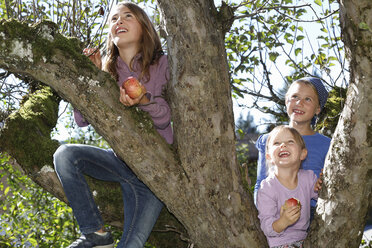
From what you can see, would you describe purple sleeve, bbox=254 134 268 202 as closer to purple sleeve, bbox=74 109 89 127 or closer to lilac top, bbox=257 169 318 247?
lilac top, bbox=257 169 318 247

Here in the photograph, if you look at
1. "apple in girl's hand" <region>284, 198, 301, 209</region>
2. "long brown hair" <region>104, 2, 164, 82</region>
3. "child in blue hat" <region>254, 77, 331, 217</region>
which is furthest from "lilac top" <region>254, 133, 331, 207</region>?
"long brown hair" <region>104, 2, 164, 82</region>

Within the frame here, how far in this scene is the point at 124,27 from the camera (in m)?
3.05

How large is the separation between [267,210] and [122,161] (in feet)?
3.44

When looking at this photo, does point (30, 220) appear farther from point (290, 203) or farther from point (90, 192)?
point (290, 203)

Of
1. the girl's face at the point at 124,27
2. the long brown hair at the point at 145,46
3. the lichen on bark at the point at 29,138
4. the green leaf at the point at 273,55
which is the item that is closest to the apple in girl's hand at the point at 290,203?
the long brown hair at the point at 145,46

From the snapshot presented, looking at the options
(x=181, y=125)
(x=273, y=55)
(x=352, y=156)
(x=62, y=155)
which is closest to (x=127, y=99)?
(x=181, y=125)

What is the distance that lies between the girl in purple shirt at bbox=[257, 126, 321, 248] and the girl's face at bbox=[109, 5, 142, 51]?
1.18m

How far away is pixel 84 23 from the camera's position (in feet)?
15.8

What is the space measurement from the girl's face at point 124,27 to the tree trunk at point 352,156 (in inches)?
53.6

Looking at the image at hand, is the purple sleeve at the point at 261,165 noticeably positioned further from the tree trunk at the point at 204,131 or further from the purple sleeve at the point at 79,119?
the purple sleeve at the point at 79,119

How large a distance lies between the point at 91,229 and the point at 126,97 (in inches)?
34.9

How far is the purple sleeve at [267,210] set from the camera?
2684mm

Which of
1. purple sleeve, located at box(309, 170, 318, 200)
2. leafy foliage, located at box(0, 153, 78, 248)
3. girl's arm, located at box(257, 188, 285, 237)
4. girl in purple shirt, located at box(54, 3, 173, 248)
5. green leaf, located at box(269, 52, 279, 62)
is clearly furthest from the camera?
green leaf, located at box(269, 52, 279, 62)

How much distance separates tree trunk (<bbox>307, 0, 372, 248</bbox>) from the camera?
2.43m
